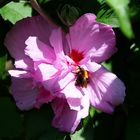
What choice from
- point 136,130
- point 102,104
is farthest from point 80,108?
point 136,130

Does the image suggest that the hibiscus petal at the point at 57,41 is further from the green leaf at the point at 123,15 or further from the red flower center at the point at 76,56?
the green leaf at the point at 123,15

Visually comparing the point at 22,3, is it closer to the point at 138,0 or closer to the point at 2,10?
the point at 2,10

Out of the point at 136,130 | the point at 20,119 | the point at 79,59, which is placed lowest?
the point at 136,130

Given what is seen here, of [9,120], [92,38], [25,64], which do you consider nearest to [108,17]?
[92,38]

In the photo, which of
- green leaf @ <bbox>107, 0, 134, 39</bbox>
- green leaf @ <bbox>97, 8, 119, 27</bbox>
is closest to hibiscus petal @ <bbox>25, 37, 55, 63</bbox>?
green leaf @ <bbox>97, 8, 119, 27</bbox>

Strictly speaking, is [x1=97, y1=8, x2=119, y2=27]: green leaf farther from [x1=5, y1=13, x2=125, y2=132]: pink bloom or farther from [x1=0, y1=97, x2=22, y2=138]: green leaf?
[x1=0, y1=97, x2=22, y2=138]: green leaf

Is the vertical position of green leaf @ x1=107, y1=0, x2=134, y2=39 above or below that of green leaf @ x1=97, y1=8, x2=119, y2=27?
above
